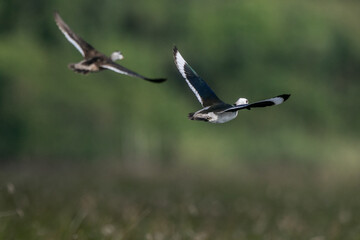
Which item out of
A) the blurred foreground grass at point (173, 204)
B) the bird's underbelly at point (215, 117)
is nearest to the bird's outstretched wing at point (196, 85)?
the bird's underbelly at point (215, 117)

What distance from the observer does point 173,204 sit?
30.5ft

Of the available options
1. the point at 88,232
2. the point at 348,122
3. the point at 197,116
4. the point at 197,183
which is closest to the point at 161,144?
the point at 348,122

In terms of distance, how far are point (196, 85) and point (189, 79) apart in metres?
0.03

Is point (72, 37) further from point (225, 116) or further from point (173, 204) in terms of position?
point (173, 204)

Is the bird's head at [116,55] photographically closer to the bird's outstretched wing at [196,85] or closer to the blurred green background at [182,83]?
the bird's outstretched wing at [196,85]

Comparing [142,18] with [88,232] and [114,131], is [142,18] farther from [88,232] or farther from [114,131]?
[88,232]

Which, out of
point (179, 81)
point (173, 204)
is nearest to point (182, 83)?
point (179, 81)

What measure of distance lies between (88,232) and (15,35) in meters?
27.0

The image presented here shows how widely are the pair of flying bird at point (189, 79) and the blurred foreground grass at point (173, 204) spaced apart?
205 cm

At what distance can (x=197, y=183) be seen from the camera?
55.4 ft

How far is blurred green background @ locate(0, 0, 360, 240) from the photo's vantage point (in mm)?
31203

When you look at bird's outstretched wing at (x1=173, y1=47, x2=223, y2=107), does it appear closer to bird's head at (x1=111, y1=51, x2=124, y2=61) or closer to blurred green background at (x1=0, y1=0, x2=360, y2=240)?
bird's head at (x1=111, y1=51, x2=124, y2=61)

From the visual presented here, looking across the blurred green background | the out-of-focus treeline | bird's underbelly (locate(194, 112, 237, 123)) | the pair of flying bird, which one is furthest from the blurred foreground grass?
the out-of-focus treeline

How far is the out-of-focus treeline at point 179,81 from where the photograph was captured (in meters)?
31.2
